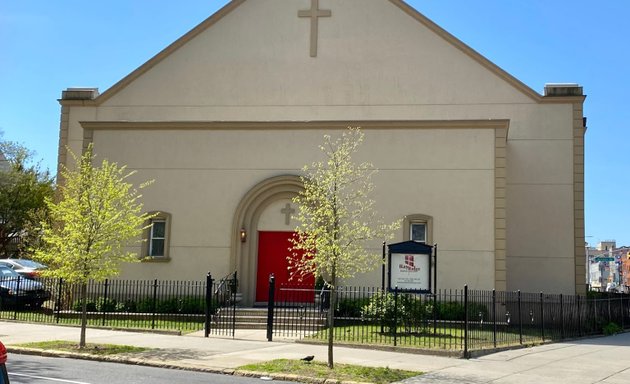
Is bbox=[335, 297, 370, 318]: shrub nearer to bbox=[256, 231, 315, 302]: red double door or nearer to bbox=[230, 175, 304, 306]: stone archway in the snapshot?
bbox=[256, 231, 315, 302]: red double door

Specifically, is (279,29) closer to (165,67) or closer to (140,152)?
(165,67)

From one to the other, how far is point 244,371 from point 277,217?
11.7m

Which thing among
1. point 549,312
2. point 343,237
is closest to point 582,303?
point 549,312

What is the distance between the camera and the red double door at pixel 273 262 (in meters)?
23.6

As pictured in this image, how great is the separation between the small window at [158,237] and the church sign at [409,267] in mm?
9113

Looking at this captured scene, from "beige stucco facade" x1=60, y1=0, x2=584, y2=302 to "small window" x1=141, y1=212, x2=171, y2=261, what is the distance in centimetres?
27

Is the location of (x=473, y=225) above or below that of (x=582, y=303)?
above

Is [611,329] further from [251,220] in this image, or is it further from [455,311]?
[251,220]

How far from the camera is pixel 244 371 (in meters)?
12.6

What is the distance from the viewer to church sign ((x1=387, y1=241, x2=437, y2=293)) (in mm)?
18156

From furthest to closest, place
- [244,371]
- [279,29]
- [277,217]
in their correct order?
[279,29] < [277,217] < [244,371]

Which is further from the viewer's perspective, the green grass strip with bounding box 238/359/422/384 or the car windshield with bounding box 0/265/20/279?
the car windshield with bounding box 0/265/20/279

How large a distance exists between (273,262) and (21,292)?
901 centimetres

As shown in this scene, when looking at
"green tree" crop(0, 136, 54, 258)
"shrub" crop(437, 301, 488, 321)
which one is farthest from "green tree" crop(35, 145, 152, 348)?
"green tree" crop(0, 136, 54, 258)
